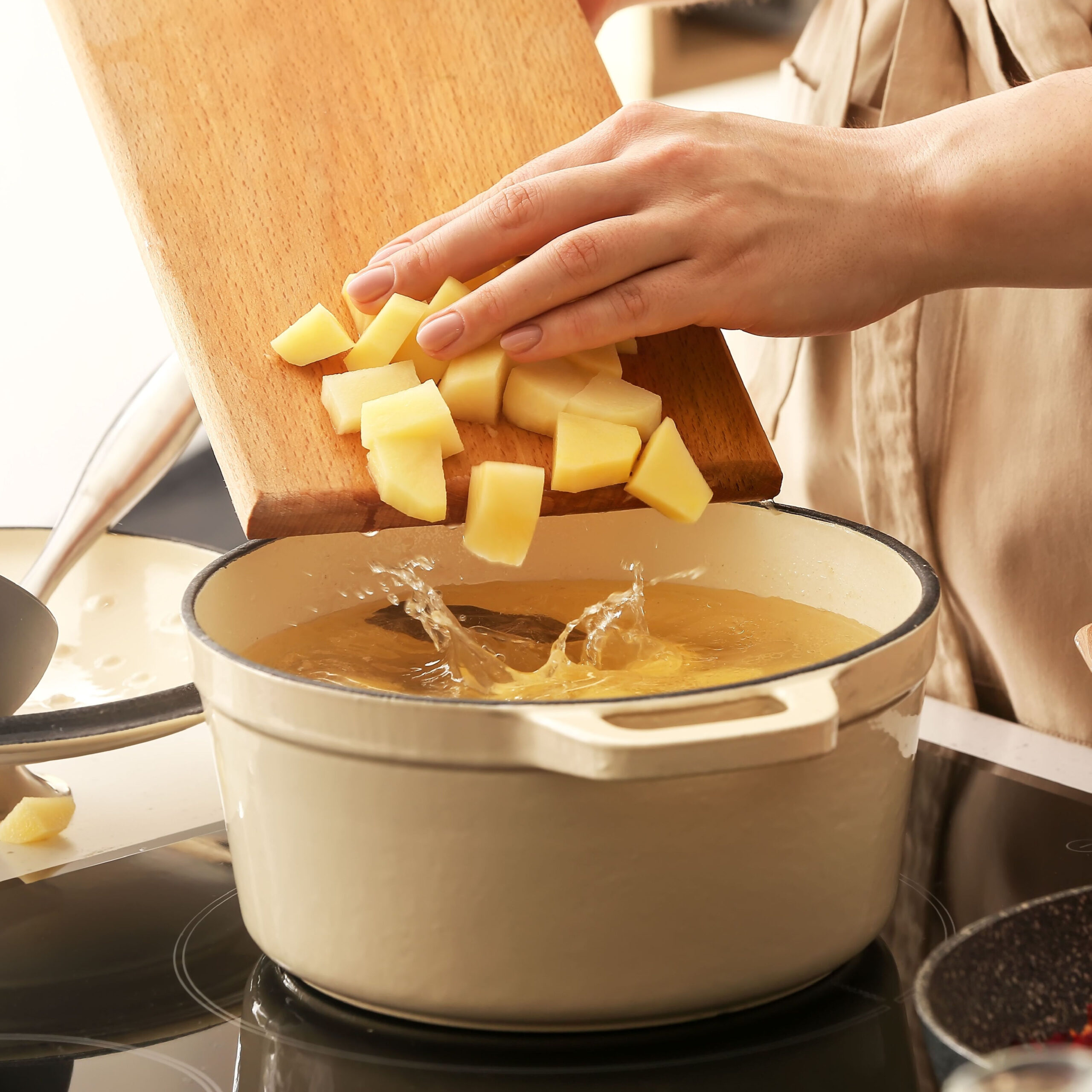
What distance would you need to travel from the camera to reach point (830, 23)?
1160 mm

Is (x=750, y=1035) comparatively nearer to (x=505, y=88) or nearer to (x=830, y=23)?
(x=505, y=88)

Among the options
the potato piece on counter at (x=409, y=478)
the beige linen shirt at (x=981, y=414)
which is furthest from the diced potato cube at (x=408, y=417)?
the beige linen shirt at (x=981, y=414)

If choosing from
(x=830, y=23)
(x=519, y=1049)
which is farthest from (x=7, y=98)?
(x=519, y=1049)

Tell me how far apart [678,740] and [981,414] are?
720 mm

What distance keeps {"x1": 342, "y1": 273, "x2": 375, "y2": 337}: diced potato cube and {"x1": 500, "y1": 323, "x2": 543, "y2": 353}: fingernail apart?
3.5 inches

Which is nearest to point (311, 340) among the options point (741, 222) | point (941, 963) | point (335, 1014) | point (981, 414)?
point (741, 222)

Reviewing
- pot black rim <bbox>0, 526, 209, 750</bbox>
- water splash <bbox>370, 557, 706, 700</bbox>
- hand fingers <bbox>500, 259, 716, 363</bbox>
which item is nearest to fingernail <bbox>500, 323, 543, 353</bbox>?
hand fingers <bbox>500, 259, 716, 363</bbox>

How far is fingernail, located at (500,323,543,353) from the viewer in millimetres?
687

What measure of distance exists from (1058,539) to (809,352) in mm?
Answer: 296

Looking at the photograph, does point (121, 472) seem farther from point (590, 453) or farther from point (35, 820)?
point (590, 453)

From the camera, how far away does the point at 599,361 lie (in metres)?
0.74

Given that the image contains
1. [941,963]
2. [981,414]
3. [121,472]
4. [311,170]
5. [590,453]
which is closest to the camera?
[941,963]

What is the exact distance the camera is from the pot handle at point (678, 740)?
432 millimetres

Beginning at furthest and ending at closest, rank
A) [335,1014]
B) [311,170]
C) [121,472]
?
1. [121,472]
2. [311,170]
3. [335,1014]
